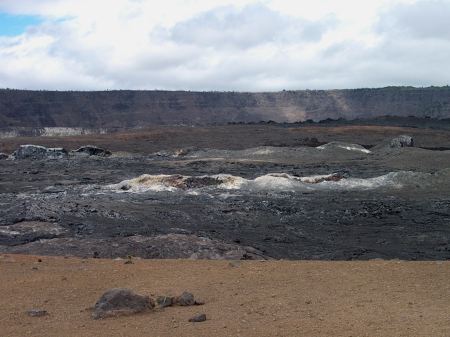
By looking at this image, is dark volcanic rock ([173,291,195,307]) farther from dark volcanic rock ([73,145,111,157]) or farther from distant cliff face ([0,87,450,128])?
distant cliff face ([0,87,450,128])

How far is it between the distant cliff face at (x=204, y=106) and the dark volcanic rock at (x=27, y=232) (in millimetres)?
75218

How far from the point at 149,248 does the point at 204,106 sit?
91.9 metres

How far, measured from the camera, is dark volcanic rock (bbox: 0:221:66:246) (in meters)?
14.6

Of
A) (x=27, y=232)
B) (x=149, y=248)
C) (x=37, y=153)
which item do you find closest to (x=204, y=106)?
(x=37, y=153)

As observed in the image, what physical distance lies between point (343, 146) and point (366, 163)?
8975 mm

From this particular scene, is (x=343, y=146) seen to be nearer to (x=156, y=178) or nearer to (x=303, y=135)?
(x=303, y=135)

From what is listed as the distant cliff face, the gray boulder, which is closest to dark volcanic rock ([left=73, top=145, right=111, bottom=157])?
the gray boulder

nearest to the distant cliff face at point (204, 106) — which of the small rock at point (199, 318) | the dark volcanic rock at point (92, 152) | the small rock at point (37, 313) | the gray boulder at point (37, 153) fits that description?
the gray boulder at point (37, 153)

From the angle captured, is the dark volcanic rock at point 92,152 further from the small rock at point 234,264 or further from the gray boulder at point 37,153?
the small rock at point 234,264

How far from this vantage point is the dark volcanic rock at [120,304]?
7.00 m

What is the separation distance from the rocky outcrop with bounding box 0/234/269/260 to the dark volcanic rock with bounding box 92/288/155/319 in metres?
5.30

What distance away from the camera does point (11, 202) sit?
2072 centimetres

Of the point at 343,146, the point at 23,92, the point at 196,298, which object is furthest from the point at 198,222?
the point at 23,92

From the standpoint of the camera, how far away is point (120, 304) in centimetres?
711
